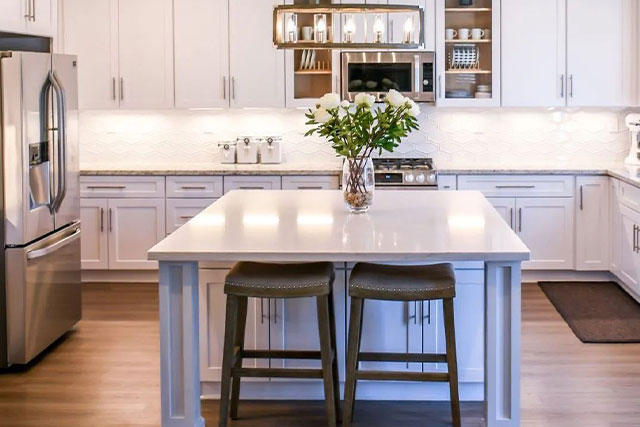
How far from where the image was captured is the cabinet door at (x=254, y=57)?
283 inches

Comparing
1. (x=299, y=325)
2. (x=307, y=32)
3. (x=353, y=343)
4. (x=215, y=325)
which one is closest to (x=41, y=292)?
(x=215, y=325)

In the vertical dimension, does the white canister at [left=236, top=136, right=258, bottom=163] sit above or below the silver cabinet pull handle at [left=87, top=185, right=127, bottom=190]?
above

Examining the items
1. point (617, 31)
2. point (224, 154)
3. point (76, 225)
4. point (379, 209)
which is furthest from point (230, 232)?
point (617, 31)

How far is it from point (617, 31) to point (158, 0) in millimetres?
3324

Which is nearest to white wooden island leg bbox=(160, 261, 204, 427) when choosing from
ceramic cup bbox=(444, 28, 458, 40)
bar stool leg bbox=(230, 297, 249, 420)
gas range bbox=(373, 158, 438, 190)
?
bar stool leg bbox=(230, 297, 249, 420)

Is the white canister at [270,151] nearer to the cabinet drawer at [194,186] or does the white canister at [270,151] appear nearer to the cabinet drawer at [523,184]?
the cabinet drawer at [194,186]

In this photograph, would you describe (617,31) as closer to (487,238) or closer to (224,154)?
(224,154)

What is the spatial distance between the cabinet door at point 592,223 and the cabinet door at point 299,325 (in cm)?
320

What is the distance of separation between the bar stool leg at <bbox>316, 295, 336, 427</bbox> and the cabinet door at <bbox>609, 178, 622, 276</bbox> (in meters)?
3.47

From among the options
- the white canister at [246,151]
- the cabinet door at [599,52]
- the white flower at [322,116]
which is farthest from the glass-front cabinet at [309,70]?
the white flower at [322,116]

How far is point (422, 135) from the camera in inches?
299

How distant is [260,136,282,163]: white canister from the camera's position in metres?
7.42

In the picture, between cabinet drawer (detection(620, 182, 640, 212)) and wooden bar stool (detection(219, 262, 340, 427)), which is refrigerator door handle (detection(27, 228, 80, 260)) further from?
cabinet drawer (detection(620, 182, 640, 212))

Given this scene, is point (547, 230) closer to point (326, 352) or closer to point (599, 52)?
point (599, 52)
